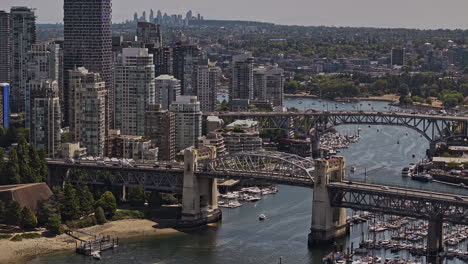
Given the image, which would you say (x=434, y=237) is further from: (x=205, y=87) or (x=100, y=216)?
(x=205, y=87)

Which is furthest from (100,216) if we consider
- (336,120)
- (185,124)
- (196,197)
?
(336,120)

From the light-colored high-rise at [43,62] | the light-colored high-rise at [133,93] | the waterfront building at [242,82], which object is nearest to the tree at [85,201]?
the light-colored high-rise at [133,93]

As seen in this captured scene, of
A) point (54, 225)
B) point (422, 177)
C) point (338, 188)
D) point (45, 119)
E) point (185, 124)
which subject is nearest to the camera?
point (338, 188)

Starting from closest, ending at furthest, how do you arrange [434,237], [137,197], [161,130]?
[434,237], [137,197], [161,130]

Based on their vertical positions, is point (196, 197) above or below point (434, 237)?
above

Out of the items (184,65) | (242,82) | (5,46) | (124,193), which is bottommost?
(124,193)

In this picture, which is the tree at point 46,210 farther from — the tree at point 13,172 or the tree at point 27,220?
the tree at point 13,172

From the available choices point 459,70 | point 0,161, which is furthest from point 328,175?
point 459,70

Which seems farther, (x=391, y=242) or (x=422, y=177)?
(x=422, y=177)

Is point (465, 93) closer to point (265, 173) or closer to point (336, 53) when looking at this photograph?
point (336, 53)
